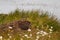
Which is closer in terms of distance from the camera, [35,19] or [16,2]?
[35,19]

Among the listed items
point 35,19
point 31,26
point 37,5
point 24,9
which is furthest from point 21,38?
point 37,5

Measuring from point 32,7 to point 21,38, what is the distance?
2978mm

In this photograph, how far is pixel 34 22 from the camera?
27.5 ft

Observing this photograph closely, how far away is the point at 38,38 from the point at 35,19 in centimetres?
158

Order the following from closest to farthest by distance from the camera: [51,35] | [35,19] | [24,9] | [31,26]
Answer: [51,35]
[31,26]
[35,19]
[24,9]

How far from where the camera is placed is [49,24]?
331 inches

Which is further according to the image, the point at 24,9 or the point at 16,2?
the point at 16,2

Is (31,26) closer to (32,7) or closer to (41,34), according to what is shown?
(41,34)

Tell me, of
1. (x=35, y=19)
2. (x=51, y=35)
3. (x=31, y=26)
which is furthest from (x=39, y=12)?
(x=51, y=35)

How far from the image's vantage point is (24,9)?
9.53 metres

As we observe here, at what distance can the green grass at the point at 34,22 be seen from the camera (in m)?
7.29

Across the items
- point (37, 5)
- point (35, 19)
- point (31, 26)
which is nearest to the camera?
point (31, 26)

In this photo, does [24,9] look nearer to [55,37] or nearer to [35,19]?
[35,19]

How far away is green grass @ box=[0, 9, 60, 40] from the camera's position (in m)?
7.29
